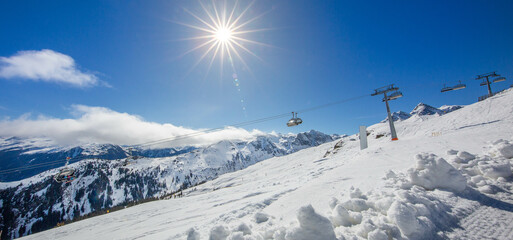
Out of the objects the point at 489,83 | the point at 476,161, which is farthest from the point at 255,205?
the point at 489,83

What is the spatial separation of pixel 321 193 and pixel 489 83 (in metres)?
52.6

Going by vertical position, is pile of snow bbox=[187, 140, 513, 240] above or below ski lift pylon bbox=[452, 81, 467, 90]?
below

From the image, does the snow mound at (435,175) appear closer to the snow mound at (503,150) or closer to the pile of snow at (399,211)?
the pile of snow at (399,211)

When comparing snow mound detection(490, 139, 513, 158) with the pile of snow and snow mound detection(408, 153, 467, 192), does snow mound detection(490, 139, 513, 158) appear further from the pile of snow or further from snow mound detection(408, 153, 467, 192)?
snow mound detection(408, 153, 467, 192)

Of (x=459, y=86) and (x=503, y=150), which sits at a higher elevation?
(x=459, y=86)

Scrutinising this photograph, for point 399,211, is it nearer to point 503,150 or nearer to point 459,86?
point 503,150

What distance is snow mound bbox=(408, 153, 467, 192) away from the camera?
17.8ft

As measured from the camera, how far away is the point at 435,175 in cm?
580

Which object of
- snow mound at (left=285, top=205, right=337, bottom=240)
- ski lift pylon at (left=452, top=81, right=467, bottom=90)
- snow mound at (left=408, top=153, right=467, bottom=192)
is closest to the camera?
snow mound at (left=285, top=205, right=337, bottom=240)

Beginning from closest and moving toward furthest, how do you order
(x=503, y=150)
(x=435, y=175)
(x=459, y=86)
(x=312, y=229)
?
(x=312, y=229) → (x=435, y=175) → (x=503, y=150) → (x=459, y=86)

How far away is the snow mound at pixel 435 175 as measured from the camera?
17.8 feet

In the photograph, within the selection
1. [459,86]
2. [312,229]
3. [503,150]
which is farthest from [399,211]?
[459,86]

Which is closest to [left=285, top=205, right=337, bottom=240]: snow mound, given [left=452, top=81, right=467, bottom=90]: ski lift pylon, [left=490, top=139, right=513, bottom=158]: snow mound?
[left=490, top=139, right=513, bottom=158]: snow mound

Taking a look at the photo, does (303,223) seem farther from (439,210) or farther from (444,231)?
(439,210)
